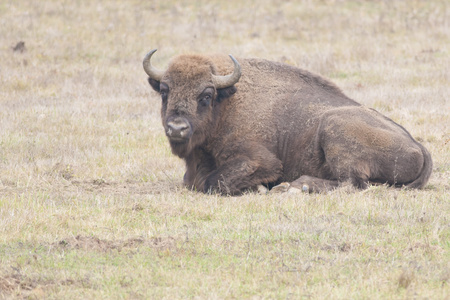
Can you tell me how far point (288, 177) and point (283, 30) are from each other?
15.6m

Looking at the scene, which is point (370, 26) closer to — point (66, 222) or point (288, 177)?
point (288, 177)

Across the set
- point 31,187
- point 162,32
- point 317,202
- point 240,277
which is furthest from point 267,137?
point 162,32

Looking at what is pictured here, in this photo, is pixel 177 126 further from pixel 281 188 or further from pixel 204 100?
pixel 281 188

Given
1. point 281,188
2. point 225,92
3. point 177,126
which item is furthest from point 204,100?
point 281,188

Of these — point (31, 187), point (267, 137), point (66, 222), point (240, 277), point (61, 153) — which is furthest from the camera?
point (61, 153)

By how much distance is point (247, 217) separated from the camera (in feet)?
23.2

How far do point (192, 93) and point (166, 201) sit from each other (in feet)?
5.81

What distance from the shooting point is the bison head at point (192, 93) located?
8.80 m

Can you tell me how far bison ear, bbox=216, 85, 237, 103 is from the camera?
30.3ft

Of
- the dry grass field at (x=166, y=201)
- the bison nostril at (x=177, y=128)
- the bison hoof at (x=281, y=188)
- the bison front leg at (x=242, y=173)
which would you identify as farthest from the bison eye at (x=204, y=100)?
the bison hoof at (x=281, y=188)

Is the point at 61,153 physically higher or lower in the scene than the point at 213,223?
lower

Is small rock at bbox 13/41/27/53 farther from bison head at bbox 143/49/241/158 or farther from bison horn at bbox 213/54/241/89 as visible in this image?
bison horn at bbox 213/54/241/89

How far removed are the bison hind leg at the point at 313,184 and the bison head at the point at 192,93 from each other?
4.78 ft

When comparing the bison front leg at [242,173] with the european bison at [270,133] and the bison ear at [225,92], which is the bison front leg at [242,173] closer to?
the european bison at [270,133]
